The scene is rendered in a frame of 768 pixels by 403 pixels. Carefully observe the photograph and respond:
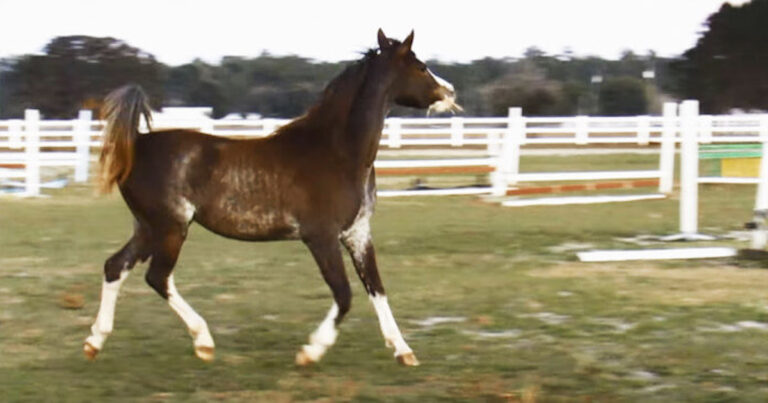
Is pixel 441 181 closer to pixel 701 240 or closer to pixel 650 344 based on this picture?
pixel 701 240

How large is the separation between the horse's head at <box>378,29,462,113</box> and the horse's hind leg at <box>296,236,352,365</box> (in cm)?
112

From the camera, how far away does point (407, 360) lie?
657 cm

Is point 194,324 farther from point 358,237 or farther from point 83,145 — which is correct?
point 83,145

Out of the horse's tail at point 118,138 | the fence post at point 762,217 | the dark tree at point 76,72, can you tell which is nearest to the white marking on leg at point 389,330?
the horse's tail at point 118,138

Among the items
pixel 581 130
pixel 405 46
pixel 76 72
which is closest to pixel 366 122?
pixel 405 46

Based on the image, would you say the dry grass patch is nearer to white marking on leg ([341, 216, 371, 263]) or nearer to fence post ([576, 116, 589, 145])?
white marking on leg ([341, 216, 371, 263])

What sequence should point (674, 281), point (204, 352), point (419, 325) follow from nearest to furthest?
point (204, 352) → point (419, 325) → point (674, 281)

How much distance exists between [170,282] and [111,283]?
37cm

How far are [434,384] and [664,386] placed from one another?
48.9 inches

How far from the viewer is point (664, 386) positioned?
6062 mm

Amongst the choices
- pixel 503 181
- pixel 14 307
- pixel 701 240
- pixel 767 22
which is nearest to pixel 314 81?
pixel 767 22

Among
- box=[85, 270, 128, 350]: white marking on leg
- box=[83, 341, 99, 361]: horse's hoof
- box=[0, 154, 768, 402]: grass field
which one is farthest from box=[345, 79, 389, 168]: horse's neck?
box=[83, 341, 99, 361]: horse's hoof

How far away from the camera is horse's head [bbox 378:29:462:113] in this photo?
702cm

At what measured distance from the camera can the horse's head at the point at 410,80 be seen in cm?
702
